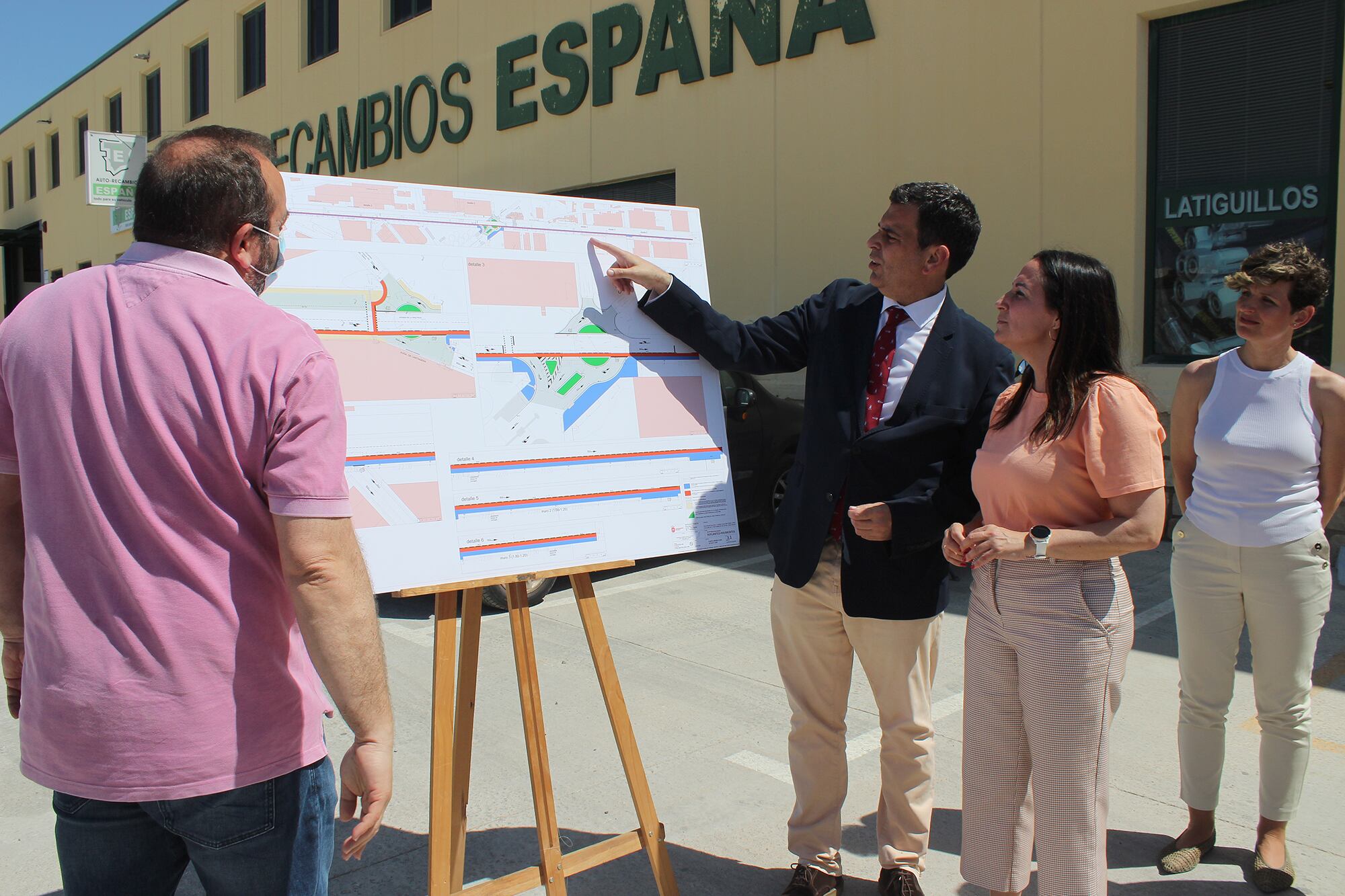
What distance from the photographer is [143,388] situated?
154cm

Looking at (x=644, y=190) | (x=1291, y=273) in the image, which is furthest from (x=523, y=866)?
(x=644, y=190)

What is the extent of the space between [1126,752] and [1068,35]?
239 inches

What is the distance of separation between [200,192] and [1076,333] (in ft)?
6.67

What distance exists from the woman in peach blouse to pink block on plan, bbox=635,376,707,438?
0.86 m

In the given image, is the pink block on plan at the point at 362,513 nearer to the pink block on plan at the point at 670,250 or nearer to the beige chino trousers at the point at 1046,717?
the pink block on plan at the point at 670,250

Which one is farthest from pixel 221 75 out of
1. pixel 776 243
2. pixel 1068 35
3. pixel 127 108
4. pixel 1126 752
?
pixel 1126 752

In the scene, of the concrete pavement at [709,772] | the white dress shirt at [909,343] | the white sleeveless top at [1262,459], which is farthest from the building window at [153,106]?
the white sleeveless top at [1262,459]

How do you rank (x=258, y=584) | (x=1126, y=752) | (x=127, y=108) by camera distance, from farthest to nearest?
(x=127, y=108) < (x=1126, y=752) < (x=258, y=584)

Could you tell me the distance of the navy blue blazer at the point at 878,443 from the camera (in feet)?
9.39

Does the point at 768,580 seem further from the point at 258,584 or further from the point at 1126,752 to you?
the point at 258,584

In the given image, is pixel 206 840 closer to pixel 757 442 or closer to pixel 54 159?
pixel 757 442

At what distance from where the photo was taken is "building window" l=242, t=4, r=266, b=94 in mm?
19656

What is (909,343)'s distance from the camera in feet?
9.71

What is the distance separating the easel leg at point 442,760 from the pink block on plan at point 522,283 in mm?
823
